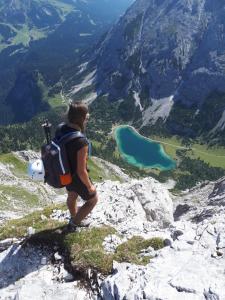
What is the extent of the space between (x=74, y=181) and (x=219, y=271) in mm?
6840

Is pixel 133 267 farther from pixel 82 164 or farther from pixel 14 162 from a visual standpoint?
pixel 14 162

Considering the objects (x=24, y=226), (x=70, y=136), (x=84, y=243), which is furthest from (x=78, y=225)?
(x=70, y=136)

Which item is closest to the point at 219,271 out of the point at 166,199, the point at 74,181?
the point at 74,181

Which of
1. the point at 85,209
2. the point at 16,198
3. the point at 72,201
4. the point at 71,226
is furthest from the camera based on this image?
the point at 16,198

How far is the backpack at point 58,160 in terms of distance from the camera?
17.7 meters

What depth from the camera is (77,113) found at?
58.9 ft

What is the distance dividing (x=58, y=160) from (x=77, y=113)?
80.9 inches

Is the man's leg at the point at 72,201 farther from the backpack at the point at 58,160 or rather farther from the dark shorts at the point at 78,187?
the backpack at the point at 58,160

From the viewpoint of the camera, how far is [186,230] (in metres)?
20.8

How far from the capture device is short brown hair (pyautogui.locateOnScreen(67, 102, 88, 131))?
17.8 metres

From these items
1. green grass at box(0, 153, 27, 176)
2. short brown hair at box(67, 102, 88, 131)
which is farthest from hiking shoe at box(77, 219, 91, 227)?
green grass at box(0, 153, 27, 176)

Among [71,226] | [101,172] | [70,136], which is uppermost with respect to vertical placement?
[70,136]

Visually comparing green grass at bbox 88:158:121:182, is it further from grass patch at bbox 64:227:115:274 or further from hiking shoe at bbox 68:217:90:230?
grass patch at bbox 64:227:115:274

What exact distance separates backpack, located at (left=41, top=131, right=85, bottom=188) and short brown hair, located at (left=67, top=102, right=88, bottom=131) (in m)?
0.51
